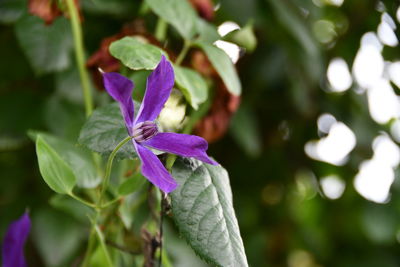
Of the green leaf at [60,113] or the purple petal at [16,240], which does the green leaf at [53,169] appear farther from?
the green leaf at [60,113]

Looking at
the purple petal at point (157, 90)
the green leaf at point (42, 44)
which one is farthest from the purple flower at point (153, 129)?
the green leaf at point (42, 44)

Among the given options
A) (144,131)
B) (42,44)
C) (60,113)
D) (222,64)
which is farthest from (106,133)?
(60,113)

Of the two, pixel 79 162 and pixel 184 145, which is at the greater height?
pixel 184 145

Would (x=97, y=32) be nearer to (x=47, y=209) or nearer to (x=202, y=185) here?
(x=47, y=209)

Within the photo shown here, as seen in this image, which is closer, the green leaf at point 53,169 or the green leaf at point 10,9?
the green leaf at point 53,169

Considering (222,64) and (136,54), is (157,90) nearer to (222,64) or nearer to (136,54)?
(136,54)

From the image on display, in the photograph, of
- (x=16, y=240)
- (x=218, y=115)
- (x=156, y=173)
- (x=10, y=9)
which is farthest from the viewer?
(x=10, y=9)

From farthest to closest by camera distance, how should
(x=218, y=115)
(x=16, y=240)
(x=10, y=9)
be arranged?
1. (x=10, y=9)
2. (x=218, y=115)
3. (x=16, y=240)

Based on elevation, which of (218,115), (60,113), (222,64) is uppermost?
(222,64)
